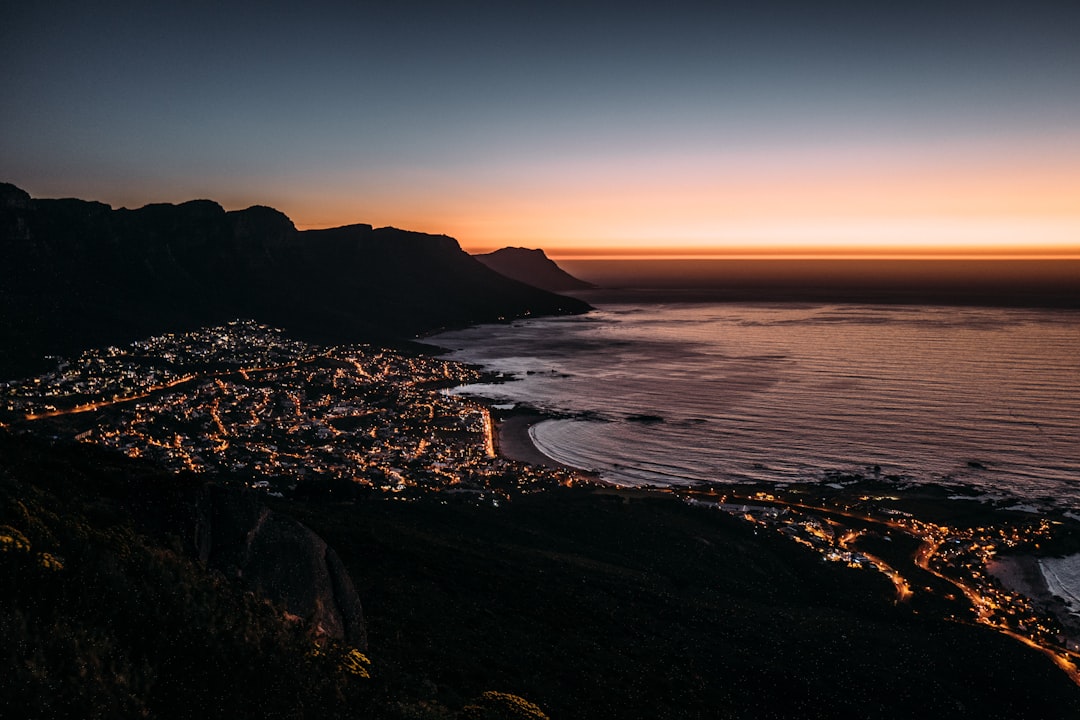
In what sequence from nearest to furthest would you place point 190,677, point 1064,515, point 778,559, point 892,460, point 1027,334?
point 190,677
point 778,559
point 1064,515
point 892,460
point 1027,334

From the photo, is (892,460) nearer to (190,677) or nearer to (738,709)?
(738,709)

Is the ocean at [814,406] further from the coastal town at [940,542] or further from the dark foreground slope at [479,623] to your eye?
the dark foreground slope at [479,623]

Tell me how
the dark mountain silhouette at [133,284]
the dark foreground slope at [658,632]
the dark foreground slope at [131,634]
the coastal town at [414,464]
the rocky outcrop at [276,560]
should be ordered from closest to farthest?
1. the dark foreground slope at [131,634]
2. the rocky outcrop at [276,560]
3. the dark foreground slope at [658,632]
4. the coastal town at [414,464]
5. the dark mountain silhouette at [133,284]

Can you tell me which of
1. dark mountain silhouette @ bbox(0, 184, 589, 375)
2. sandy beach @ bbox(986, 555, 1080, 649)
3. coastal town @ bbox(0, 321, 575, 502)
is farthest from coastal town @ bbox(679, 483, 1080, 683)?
dark mountain silhouette @ bbox(0, 184, 589, 375)

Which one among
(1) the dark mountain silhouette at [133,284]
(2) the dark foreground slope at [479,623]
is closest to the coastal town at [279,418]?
(1) the dark mountain silhouette at [133,284]

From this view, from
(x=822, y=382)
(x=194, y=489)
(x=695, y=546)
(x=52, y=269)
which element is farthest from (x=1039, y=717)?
(x=52, y=269)

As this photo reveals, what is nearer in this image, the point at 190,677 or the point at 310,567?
the point at 190,677

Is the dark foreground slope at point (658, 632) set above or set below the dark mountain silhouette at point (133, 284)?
below
